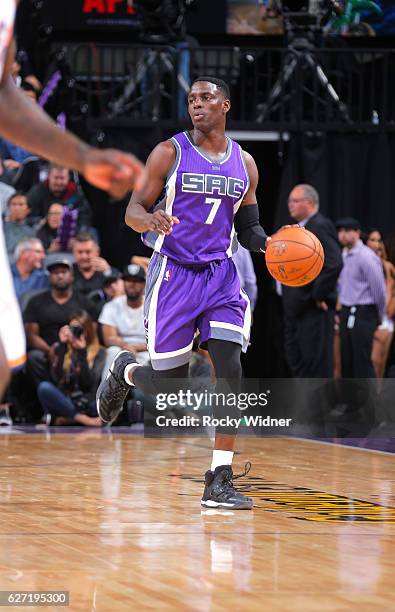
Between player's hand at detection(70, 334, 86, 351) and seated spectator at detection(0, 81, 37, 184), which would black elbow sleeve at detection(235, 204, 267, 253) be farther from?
seated spectator at detection(0, 81, 37, 184)

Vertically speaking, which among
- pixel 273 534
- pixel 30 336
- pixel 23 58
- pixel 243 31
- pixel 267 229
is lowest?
pixel 273 534

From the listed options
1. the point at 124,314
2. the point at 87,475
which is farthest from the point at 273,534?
the point at 124,314

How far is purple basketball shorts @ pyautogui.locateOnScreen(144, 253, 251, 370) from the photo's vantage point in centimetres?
562

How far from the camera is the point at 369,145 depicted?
474 inches

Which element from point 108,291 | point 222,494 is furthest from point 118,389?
point 108,291

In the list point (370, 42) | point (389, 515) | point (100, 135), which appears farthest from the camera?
point (370, 42)

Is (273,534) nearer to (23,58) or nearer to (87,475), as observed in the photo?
(87,475)

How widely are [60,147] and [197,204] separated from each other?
10.1ft

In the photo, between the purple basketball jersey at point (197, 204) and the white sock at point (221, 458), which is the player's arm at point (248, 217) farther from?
the white sock at point (221, 458)

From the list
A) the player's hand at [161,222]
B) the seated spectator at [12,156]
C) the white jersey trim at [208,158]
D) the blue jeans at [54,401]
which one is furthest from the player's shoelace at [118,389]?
the seated spectator at [12,156]

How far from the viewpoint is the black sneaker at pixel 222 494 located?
5422 mm

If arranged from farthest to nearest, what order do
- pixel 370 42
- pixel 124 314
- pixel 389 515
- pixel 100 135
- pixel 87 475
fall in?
pixel 370 42 < pixel 100 135 < pixel 124 314 < pixel 87 475 < pixel 389 515

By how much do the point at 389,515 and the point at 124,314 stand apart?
537 cm

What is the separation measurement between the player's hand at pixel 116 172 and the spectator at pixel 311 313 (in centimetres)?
787
